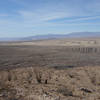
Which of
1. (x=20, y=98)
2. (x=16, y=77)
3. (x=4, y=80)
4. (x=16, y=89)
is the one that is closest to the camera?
(x=20, y=98)

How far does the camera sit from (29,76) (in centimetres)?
1030

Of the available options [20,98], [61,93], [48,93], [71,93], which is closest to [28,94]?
[20,98]

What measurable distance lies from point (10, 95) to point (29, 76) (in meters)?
3.56

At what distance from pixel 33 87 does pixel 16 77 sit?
238 cm

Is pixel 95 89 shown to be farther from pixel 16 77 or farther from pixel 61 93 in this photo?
pixel 16 77

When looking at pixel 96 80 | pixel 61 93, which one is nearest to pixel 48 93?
pixel 61 93

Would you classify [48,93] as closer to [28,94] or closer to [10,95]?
[28,94]

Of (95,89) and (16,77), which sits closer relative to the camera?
(95,89)

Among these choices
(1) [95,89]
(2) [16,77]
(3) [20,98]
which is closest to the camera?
(3) [20,98]

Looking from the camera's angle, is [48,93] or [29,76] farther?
[29,76]

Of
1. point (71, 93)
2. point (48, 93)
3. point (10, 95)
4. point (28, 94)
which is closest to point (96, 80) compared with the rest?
point (71, 93)

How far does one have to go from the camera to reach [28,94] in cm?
688

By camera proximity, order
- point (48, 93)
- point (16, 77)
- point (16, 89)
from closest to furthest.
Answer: point (48, 93)
point (16, 89)
point (16, 77)

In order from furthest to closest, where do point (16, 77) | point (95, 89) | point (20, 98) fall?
point (16, 77) < point (95, 89) < point (20, 98)
